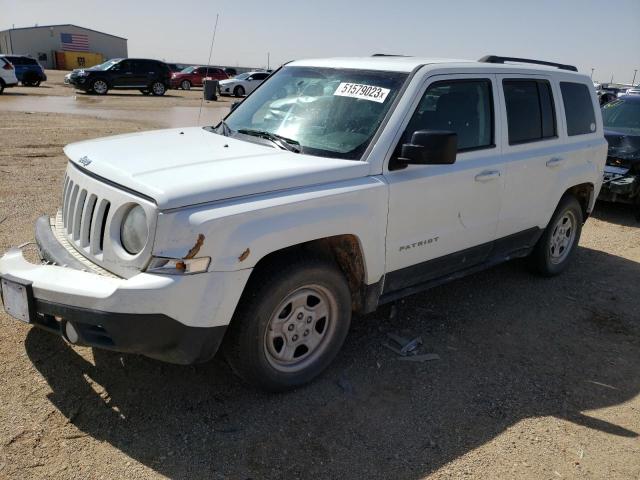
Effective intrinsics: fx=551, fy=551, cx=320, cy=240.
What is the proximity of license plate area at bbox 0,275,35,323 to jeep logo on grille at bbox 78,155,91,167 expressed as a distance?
0.78 meters

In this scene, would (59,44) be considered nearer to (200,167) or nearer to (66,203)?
(66,203)

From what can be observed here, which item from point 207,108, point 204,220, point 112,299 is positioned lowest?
point 207,108

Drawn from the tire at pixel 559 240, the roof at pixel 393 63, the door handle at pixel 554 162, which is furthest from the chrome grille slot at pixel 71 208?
the tire at pixel 559 240

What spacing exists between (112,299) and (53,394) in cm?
101

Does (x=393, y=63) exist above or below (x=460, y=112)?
above

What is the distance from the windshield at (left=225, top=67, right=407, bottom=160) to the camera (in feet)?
11.5

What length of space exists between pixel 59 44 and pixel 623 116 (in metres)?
71.3

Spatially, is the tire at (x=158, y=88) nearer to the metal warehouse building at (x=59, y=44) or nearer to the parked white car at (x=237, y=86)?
the parked white car at (x=237, y=86)

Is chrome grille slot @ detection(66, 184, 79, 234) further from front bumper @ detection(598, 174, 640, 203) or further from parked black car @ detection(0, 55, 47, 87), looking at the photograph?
parked black car @ detection(0, 55, 47, 87)

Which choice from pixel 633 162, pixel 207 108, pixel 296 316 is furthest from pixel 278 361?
pixel 207 108

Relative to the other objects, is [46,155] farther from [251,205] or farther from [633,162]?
[633,162]

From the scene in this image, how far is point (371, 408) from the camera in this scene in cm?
328

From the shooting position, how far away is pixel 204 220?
266cm

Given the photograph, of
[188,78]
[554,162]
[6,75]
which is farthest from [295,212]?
[188,78]
